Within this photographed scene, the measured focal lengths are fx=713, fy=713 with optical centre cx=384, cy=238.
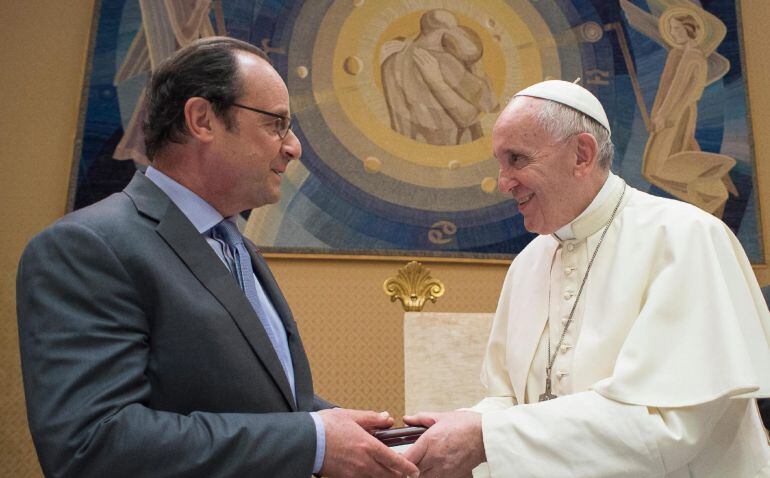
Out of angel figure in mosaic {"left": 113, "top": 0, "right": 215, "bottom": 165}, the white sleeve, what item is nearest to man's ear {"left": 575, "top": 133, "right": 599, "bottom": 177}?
the white sleeve

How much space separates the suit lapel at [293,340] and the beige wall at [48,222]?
8.09 ft

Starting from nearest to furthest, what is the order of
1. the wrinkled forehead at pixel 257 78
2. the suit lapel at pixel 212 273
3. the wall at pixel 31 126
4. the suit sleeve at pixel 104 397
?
the suit sleeve at pixel 104 397 → the suit lapel at pixel 212 273 → the wrinkled forehead at pixel 257 78 → the wall at pixel 31 126

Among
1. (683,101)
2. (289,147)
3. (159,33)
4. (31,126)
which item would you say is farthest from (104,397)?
(683,101)

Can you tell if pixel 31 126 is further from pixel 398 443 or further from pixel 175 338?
pixel 398 443

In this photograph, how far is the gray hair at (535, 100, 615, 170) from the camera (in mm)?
2309

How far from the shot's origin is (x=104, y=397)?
1.43 m

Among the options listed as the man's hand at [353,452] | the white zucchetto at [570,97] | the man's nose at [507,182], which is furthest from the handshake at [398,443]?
the white zucchetto at [570,97]

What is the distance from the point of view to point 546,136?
2.31 m

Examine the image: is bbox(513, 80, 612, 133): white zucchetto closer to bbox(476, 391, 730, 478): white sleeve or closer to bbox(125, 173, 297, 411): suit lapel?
bbox(476, 391, 730, 478): white sleeve

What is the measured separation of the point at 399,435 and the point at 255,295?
1.72 feet

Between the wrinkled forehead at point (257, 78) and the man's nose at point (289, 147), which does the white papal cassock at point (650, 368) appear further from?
the wrinkled forehead at point (257, 78)

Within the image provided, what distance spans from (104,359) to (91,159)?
11.1 feet

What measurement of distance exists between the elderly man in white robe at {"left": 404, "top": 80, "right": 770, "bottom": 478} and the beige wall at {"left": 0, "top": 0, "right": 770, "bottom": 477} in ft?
7.35

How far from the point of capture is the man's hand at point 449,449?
1.87 meters
